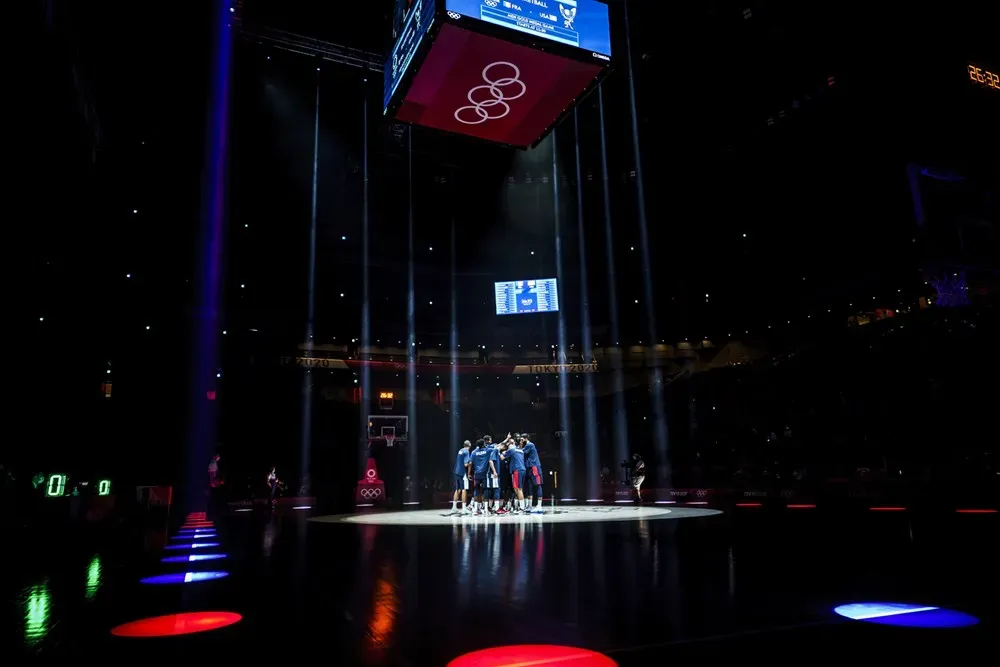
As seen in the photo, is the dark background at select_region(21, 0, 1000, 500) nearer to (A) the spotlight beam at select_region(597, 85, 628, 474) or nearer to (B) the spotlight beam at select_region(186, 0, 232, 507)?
(A) the spotlight beam at select_region(597, 85, 628, 474)

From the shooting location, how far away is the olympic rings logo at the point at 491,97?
21.3 feet

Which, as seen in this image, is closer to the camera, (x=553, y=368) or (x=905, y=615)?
(x=905, y=615)

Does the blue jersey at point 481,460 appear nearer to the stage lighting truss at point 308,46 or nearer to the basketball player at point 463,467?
the basketball player at point 463,467

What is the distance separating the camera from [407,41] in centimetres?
658

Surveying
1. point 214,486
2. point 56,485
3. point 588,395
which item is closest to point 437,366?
point 588,395

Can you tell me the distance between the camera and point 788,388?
16.6m

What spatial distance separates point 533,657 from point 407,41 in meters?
6.46

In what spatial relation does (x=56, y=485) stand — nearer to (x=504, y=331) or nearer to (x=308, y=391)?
(x=308, y=391)

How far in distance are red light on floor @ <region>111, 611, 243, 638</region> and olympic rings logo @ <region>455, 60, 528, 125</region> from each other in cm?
574

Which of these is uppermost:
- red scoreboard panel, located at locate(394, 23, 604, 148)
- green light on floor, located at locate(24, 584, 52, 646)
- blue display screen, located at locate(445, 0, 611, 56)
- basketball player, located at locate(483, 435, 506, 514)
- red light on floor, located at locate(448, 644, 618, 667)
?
blue display screen, located at locate(445, 0, 611, 56)

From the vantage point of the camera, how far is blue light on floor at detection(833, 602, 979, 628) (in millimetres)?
2709

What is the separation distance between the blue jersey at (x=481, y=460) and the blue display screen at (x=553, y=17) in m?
7.04

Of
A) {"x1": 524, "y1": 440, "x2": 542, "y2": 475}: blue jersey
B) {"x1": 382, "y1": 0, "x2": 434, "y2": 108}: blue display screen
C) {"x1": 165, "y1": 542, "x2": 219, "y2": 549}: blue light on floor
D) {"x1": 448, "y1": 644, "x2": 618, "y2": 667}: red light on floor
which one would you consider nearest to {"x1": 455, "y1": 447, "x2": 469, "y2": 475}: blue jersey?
{"x1": 524, "y1": 440, "x2": 542, "y2": 475}: blue jersey

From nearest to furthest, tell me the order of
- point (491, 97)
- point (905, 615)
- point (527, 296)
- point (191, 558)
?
point (905, 615)
point (191, 558)
point (491, 97)
point (527, 296)
